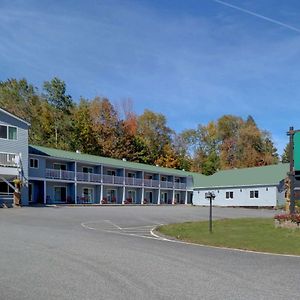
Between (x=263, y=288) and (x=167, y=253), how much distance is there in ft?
15.1

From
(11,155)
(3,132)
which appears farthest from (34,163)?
(3,132)

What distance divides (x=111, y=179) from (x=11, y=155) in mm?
18118

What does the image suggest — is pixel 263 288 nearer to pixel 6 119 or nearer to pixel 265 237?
pixel 265 237

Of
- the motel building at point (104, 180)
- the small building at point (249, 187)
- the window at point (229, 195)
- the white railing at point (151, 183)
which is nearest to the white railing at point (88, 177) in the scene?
the motel building at point (104, 180)

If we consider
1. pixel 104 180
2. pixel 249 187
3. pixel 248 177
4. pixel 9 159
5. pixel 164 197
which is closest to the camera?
pixel 9 159

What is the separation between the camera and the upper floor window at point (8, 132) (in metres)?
40.7

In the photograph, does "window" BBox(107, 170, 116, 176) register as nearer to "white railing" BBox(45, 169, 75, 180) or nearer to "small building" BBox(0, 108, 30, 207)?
"white railing" BBox(45, 169, 75, 180)

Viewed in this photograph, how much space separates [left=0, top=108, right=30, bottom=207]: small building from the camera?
39.8 m

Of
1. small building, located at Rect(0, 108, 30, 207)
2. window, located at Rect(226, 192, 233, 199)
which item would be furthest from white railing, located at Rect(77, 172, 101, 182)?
window, located at Rect(226, 192, 233, 199)

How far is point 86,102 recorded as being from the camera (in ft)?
259

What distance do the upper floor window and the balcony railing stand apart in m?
7.06

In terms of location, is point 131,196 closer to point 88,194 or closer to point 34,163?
point 88,194

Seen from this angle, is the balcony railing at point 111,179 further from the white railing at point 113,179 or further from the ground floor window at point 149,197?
the ground floor window at point 149,197

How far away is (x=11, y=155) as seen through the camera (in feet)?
133
